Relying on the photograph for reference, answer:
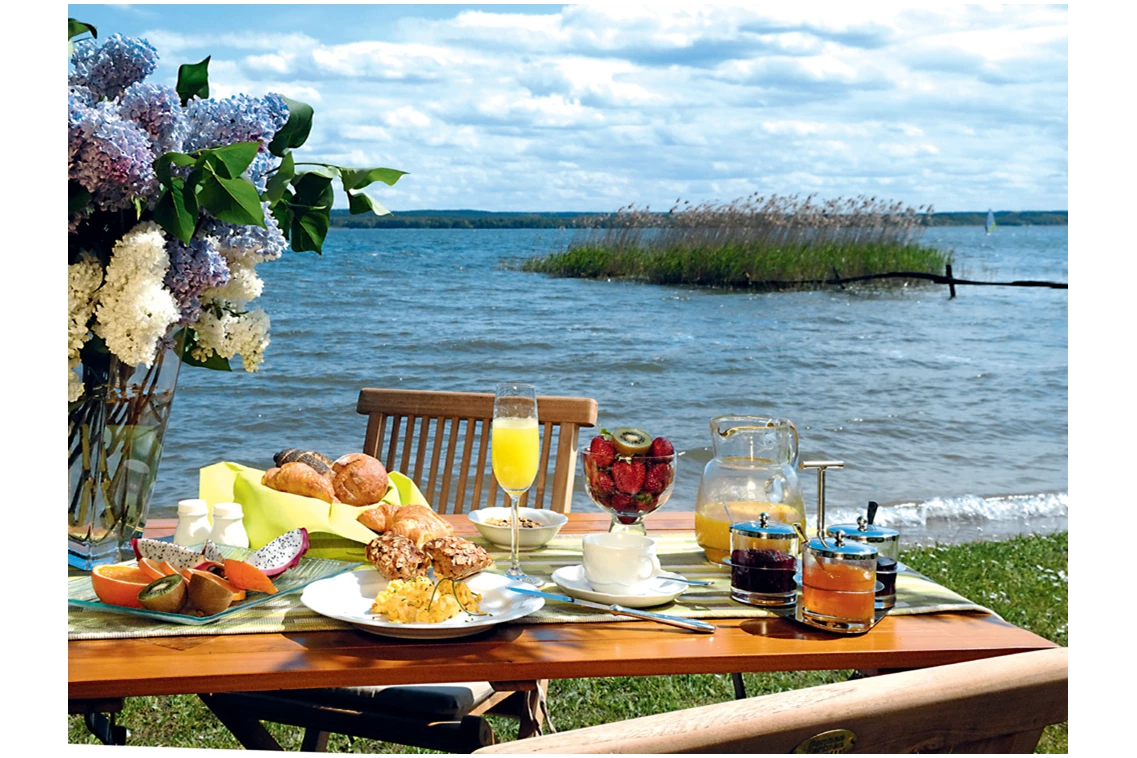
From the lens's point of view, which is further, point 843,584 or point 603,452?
point 603,452

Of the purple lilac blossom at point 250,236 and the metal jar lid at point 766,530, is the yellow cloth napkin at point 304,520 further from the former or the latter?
the metal jar lid at point 766,530

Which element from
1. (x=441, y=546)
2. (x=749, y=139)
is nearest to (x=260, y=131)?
(x=441, y=546)

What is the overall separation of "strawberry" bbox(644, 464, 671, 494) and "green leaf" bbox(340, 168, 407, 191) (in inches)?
26.3

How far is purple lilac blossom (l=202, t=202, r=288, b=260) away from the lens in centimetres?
154

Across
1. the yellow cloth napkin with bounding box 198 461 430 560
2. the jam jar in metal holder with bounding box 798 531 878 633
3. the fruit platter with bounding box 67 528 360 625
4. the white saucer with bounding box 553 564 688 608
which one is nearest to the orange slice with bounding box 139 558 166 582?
the fruit platter with bounding box 67 528 360 625

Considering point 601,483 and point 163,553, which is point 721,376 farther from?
point 163,553

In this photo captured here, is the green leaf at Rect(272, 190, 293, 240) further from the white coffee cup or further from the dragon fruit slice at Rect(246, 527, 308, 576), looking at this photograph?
the white coffee cup

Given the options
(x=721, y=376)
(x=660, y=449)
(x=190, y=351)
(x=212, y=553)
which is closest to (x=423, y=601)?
(x=212, y=553)

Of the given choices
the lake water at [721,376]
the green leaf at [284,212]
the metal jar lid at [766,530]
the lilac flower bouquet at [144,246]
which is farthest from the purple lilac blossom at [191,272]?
the lake water at [721,376]

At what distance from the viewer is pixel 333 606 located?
141 centimetres

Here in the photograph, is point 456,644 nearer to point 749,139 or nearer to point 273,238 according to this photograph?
point 273,238

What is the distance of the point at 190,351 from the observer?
5.41 ft

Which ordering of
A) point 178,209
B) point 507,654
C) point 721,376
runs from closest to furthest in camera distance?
1. point 507,654
2. point 178,209
3. point 721,376

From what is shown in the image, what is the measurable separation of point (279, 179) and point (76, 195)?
0.35m
